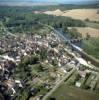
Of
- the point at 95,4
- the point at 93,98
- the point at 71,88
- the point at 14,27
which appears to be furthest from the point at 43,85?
the point at 14,27

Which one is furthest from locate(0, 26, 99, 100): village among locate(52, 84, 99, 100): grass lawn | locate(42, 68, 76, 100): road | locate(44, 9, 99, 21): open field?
locate(44, 9, 99, 21): open field

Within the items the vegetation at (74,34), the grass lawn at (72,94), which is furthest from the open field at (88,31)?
the grass lawn at (72,94)

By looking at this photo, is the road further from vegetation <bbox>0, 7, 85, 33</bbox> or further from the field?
vegetation <bbox>0, 7, 85, 33</bbox>

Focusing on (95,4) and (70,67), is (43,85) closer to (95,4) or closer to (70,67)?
(70,67)

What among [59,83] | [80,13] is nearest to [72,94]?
[59,83]

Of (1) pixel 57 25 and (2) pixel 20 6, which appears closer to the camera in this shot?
(1) pixel 57 25

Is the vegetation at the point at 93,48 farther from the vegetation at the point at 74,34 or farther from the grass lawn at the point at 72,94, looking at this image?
the grass lawn at the point at 72,94
